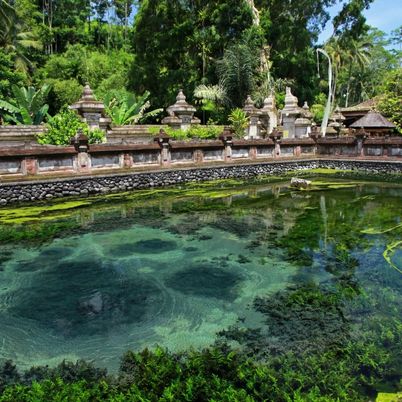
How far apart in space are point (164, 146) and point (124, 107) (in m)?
11.8

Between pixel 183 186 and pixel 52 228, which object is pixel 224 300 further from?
pixel 183 186

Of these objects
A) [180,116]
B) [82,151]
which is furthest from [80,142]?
[180,116]

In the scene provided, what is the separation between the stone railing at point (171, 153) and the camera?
15059 millimetres

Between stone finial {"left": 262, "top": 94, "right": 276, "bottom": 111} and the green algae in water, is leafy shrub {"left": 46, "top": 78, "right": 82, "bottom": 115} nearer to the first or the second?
stone finial {"left": 262, "top": 94, "right": 276, "bottom": 111}

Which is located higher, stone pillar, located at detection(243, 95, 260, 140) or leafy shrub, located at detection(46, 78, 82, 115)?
leafy shrub, located at detection(46, 78, 82, 115)

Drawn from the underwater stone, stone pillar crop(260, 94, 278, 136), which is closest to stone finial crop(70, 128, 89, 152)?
the underwater stone

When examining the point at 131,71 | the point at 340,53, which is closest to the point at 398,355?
the point at 131,71

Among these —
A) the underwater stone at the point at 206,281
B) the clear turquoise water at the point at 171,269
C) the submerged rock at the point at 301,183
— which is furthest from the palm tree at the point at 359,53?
the underwater stone at the point at 206,281

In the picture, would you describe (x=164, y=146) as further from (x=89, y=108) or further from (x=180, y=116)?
(x=180, y=116)

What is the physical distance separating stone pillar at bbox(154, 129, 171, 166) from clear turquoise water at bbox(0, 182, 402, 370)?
4335 mm

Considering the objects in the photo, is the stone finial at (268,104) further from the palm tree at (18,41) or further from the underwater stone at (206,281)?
the underwater stone at (206,281)

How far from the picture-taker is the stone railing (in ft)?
49.4

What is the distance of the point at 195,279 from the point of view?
8047 millimetres

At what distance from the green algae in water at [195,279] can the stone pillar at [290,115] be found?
1644 cm
